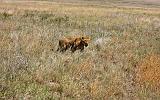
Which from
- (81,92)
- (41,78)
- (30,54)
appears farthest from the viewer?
(30,54)

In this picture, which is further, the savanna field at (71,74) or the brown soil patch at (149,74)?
the brown soil patch at (149,74)

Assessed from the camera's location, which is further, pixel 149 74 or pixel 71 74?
pixel 149 74

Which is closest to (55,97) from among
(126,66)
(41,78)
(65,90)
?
(65,90)

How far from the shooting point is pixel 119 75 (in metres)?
10.9

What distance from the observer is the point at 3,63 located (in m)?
9.70

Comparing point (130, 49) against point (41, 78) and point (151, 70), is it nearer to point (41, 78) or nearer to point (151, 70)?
point (151, 70)

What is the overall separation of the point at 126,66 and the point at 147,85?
2.50 meters

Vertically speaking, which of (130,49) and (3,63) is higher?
(3,63)

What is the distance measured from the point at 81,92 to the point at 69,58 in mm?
3469

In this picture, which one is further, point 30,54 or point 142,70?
point 30,54

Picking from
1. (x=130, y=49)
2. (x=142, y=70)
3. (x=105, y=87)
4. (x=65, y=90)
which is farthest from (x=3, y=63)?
(x=130, y=49)

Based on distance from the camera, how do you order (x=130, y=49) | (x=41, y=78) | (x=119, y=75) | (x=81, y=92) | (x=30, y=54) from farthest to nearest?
1. (x=130, y=49)
2. (x=30, y=54)
3. (x=119, y=75)
4. (x=41, y=78)
5. (x=81, y=92)

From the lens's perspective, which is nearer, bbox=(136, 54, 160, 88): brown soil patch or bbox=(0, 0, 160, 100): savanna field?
bbox=(0, 0, 160, 100): savanna field

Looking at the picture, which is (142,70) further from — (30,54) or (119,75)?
(30,54)
